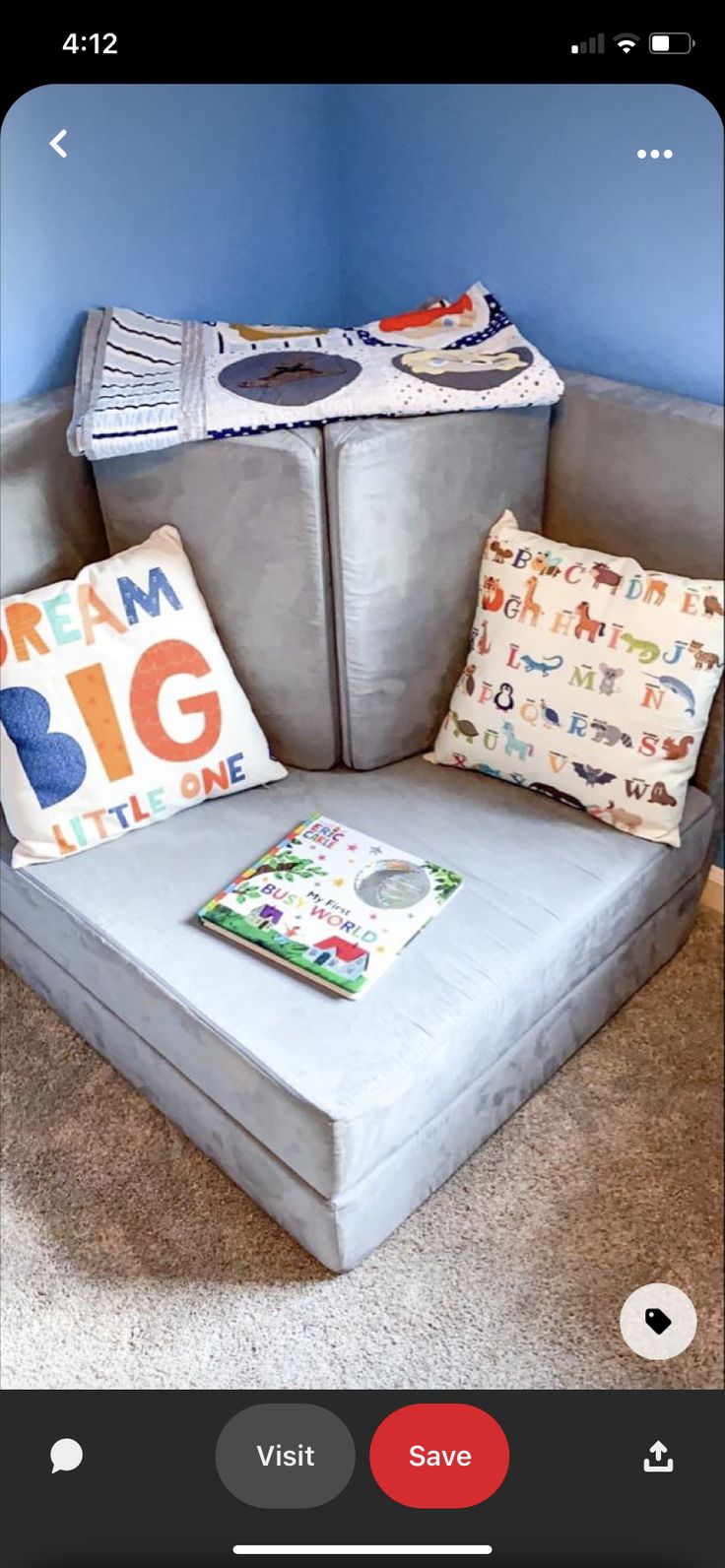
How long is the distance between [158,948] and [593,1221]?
18.0 inches

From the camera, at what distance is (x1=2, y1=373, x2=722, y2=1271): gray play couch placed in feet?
3.29

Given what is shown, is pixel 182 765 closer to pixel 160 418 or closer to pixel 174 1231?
pixel 160 418

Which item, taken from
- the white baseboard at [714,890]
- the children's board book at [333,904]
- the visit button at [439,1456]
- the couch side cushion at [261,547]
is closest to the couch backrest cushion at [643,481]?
the white baseboard at [714,890]

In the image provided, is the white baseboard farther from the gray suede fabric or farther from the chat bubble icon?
the chat bubble icon

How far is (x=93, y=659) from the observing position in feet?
3.83

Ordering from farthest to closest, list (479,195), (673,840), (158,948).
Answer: (673,840), (158,948), (479,195)

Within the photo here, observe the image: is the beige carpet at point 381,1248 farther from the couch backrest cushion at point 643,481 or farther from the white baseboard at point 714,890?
the couch backrest cushion at point 643,481

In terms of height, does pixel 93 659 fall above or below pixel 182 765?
above

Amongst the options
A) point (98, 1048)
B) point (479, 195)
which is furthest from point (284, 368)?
point (98, 1048)

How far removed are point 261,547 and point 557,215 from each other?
49 centimetres

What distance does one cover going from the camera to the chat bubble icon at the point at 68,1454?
1.78 ft
